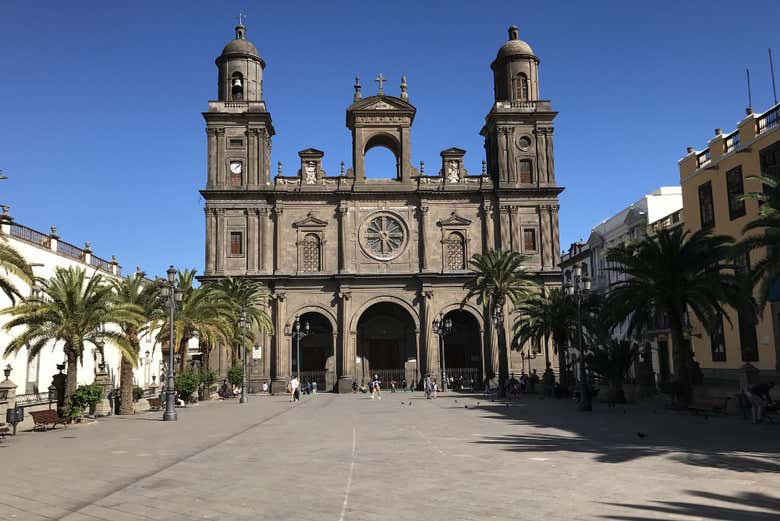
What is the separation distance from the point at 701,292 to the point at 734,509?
17.2 metres

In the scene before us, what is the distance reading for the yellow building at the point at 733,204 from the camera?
29203 millimetres

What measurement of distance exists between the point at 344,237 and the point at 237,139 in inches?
452

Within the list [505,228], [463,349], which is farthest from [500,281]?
[463,349]

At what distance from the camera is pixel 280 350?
50.4 metres

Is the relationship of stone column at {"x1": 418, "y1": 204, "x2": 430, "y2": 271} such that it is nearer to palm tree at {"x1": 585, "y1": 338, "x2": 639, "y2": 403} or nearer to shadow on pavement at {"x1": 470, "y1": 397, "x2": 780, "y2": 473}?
palm tree at {"x1": 585, "y1": 338, "x2": 639, "y2": 403}

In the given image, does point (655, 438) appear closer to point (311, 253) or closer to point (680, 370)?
point (680, 370)

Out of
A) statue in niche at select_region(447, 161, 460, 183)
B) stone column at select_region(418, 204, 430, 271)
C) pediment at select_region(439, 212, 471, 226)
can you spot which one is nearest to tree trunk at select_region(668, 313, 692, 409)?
stone column at select_region(418, 204, 430, 271)

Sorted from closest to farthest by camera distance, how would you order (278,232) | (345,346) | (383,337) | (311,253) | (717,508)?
(717,508), (345,346), (278,232), (311,253), (383,337)

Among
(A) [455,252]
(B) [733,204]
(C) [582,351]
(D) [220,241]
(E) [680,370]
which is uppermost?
(D) [220,241]

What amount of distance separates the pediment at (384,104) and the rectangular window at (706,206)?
83.3ft

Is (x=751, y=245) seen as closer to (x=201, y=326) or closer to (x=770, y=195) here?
(x=770, y=195)

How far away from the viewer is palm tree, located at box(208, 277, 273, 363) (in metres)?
44.2

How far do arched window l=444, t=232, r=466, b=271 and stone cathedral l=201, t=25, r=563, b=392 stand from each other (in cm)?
8

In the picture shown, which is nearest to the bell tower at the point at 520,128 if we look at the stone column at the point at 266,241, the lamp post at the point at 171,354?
the stone column at the point at 266,241
